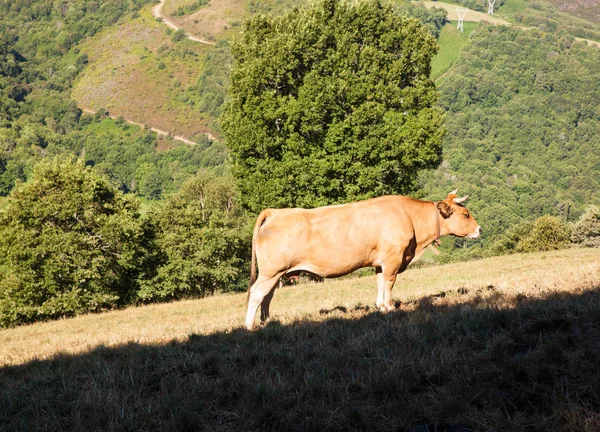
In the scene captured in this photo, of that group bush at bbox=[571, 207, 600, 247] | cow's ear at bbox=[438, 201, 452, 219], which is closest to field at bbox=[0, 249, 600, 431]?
cow's ear at bbox=[438, 201, 452, 219]

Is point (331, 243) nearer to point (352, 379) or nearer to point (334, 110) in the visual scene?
point (352, 379)

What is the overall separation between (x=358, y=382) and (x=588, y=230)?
61.0 meters

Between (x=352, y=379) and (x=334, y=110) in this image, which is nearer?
(x=352, y=379)

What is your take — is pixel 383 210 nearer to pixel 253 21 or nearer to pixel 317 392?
pixel 317 392

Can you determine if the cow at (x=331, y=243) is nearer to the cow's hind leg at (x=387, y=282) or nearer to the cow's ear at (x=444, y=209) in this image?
the cow's hind leg at (x=387, y=282)

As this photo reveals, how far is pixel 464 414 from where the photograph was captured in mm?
4910

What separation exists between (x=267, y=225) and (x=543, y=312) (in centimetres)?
504

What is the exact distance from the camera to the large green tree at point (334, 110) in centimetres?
2962

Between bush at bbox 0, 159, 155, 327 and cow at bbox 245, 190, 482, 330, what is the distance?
29.5 m

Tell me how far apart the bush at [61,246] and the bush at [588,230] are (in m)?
45.6

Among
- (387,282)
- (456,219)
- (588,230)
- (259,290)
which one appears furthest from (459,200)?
(588,230)

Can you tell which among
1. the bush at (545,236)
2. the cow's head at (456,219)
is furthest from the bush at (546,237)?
the cow's head at (456,219)

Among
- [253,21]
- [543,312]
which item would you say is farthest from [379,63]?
[543,312]

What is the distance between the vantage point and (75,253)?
37.5 m
